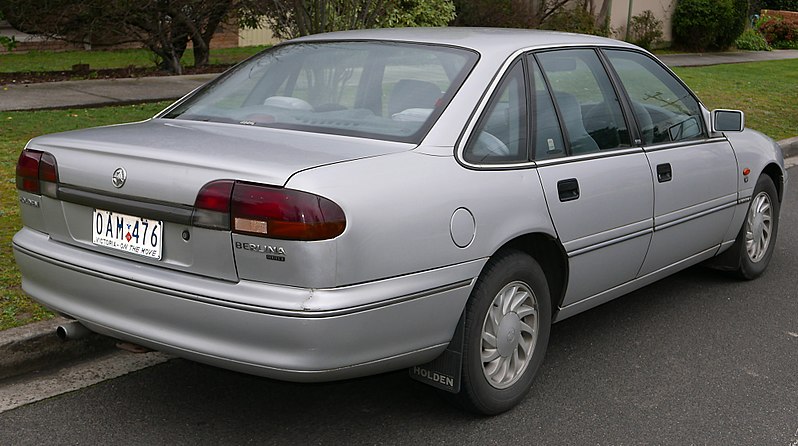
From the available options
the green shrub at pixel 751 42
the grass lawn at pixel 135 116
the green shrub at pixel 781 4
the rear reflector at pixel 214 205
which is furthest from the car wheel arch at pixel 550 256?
the green shrub at pixel 781 4

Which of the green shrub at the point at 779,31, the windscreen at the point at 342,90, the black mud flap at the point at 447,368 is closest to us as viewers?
the black mud flap at the point at 447,368

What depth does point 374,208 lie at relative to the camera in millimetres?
3375

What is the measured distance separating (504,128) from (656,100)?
1.49m

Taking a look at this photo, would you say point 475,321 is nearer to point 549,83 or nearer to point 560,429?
point 560,429

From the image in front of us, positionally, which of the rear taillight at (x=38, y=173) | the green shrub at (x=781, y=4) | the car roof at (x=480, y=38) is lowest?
the rear taillight at (x=38, y=173)

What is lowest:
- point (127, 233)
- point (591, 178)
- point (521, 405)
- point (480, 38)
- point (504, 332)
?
point (521, 405)

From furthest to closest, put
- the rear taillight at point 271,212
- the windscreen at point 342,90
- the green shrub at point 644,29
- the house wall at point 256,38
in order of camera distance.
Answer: the green shrub at point 644,29, the house wall at point 256,38, the windscreen at point 342,90, the rear taillight at point 271,212

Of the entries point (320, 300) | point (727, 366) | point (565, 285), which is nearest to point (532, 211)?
point (565, 285)

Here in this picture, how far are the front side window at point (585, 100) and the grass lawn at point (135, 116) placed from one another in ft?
8.35

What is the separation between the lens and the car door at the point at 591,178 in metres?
4.27

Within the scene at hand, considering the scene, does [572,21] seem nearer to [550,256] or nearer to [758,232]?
[758,232]

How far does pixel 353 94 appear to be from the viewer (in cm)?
427

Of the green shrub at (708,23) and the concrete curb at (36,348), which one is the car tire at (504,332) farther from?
the green shrub at (708,23)

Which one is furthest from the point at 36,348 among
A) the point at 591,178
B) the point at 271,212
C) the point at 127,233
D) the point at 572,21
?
the point at 572,21
